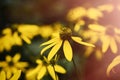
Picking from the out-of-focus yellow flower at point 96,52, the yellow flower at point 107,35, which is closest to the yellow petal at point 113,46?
the yellow flower at point 107,35

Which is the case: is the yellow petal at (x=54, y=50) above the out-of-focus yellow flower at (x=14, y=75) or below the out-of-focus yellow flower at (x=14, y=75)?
above

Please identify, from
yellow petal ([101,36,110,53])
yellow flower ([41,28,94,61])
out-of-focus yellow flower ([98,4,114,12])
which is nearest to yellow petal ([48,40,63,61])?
yellow flower ([41,28,94,61])

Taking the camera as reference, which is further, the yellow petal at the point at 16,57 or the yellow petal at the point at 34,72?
the yellow petal at the point at 16,57

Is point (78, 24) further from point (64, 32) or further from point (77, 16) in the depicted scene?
point (64, 32)

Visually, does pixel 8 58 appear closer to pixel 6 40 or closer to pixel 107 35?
pixel 6 40

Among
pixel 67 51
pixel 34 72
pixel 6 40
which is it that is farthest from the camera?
pixel 6 40

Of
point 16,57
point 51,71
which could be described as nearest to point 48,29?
point 16,57

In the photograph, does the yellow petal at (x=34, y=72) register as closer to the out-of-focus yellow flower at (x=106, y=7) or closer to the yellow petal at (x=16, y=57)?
the yellow petal at (x=16, y=57)
